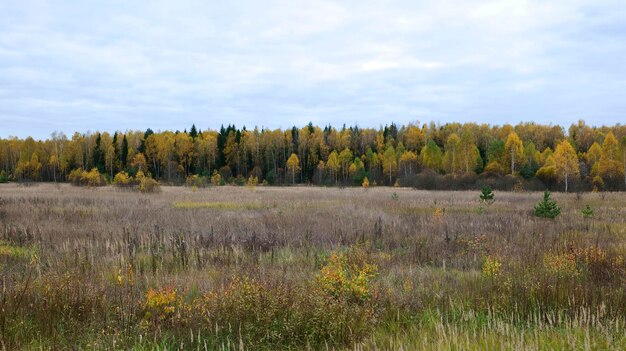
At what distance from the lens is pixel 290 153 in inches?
3430

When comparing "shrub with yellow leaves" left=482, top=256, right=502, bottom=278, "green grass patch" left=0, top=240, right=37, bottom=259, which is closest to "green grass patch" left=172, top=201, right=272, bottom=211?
"green grass patch" left=0, top=240, right=37, bottom=259

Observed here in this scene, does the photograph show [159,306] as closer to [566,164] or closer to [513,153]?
[566,164]

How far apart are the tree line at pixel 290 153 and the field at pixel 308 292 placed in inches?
2071

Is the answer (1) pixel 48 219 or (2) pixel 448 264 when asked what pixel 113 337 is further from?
(1) pixel 48 219

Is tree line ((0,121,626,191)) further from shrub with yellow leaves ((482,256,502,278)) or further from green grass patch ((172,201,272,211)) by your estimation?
shrub with yellow leaves ((482,256,502,278))

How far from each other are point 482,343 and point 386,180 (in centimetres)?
6987

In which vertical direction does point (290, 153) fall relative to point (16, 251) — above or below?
above

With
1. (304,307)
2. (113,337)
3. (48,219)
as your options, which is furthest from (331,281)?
(48,219)

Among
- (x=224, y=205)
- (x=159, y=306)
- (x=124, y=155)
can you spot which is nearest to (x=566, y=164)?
(x=224, y=205)

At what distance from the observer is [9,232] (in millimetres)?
10875

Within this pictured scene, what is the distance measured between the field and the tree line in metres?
52.6

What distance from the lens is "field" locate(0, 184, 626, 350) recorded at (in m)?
4.18

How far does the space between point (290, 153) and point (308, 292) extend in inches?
3245

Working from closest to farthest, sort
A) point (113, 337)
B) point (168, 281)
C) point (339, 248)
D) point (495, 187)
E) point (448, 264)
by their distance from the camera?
point (113, 337)
point (168, 281)
point (448, 264)
point (339, 248)
point (495, 187)
